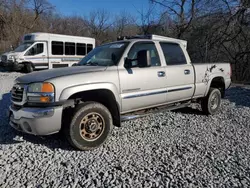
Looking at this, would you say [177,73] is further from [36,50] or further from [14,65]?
[14,65]

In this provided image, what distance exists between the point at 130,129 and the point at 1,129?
8.92 feet

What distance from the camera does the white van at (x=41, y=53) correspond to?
47.8ft

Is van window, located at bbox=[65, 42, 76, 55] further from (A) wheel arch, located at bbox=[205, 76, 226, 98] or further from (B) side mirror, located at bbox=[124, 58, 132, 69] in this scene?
(B) side mirror, located at bbox=[124, 58, 132, 69]

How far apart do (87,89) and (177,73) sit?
221cm

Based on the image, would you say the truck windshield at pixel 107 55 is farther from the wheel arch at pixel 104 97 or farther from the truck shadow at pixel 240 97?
the truck shadow at pixel 240 97

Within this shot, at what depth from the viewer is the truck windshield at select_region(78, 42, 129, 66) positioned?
394 centimetres

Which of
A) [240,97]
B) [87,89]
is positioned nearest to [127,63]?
[87,89]

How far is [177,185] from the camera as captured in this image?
2557 millimetres

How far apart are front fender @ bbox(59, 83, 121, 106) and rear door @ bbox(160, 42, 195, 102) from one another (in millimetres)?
1344

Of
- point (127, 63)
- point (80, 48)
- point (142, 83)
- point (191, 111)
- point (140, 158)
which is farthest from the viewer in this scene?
point (80, 48)

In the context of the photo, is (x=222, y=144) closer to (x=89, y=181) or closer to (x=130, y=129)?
(x=130, y=129)

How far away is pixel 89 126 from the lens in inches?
137

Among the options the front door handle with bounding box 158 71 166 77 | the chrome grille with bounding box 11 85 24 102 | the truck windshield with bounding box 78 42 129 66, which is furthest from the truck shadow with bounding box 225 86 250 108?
the chrome grille with bounding box 11 85 24 102

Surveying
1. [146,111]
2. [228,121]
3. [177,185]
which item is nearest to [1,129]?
[146,111]
